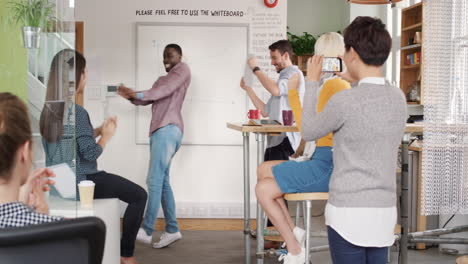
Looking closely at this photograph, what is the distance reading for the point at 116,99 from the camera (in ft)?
18.2

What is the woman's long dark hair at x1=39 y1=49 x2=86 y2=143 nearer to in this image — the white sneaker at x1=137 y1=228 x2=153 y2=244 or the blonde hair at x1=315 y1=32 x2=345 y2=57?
the blonde hair at x1=315 y1=32 x2=345 y2=57

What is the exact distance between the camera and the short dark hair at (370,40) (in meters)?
2.21

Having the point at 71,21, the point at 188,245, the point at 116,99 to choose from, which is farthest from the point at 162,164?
the point at 71,21

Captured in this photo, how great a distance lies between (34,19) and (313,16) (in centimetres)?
1027

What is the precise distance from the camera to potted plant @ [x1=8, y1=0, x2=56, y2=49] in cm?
211

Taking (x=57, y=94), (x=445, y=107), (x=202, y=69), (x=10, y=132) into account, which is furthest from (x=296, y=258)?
(x=202, y=69)

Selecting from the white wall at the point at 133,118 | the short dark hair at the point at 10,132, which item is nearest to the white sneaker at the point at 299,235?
the short dark hair at the point at 10,132

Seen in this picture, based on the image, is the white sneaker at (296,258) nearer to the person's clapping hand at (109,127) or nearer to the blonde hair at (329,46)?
the blonde hair at (329,46)

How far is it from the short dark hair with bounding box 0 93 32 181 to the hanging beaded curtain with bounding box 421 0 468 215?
2.39m

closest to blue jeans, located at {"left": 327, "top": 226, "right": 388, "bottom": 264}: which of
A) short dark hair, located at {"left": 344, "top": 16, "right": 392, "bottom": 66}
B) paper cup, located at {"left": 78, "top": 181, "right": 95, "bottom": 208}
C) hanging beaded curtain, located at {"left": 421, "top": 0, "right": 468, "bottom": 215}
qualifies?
short dark hair, located at {"left": 344, "top": 16, "right": 392, "bottom": 66}

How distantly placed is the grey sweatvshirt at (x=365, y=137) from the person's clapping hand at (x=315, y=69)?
0.22 meters

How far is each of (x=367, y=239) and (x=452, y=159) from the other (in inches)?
51.4

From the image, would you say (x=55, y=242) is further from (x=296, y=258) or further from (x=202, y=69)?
(x=202, y=69)

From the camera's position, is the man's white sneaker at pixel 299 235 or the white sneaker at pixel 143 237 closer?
the man's white sneaker at pixel 299 235
